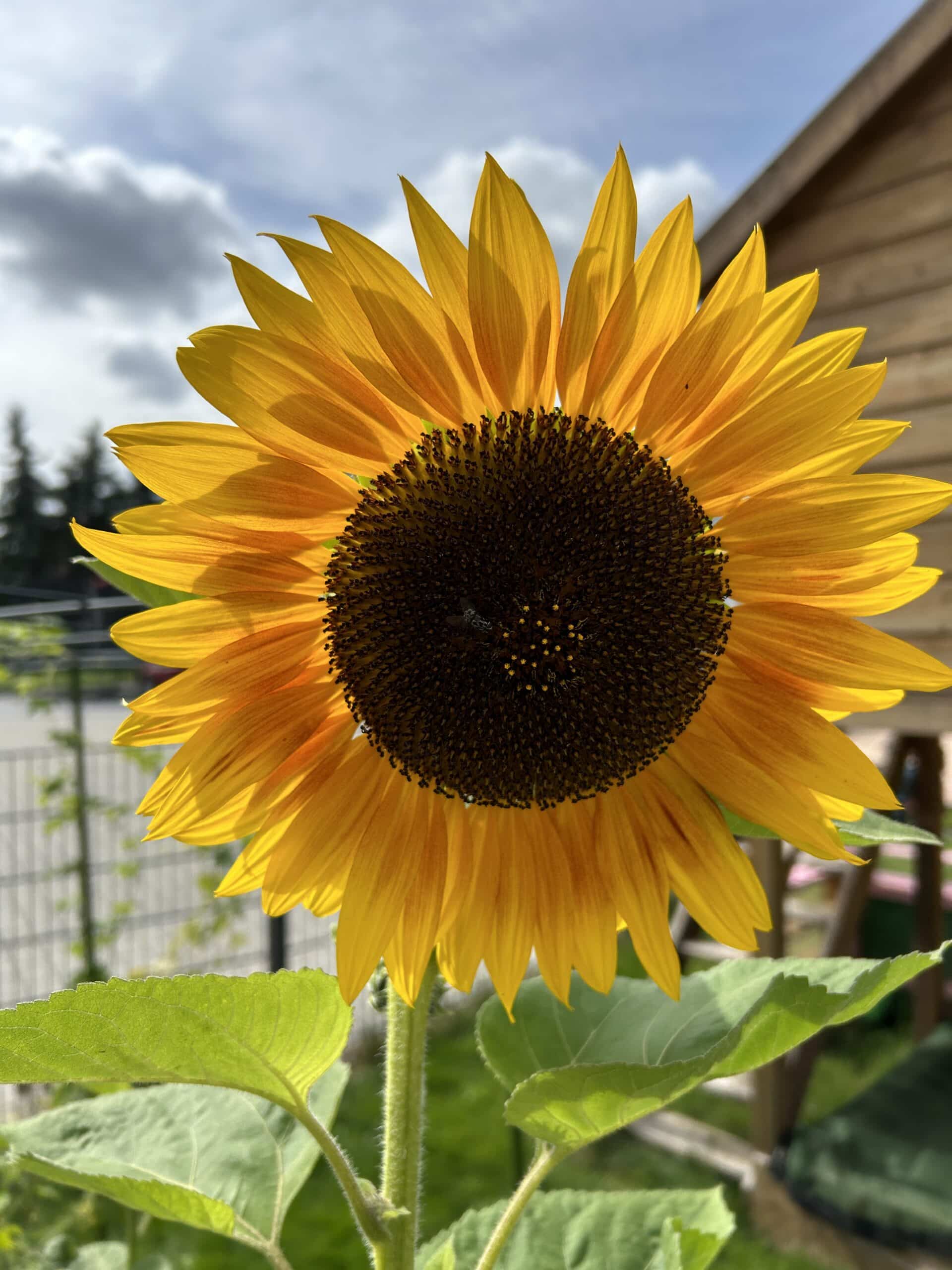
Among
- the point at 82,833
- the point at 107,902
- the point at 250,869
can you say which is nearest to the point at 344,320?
the point at 250,869

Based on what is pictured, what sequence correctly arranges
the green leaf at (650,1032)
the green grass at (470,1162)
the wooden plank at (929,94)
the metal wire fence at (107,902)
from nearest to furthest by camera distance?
the green leaf at (650,1032) → the wooden plank at (929,94) → the green grass at (470,1162) → the metal wire fence at (107,902)

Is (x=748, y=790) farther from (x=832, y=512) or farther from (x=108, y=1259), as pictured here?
(x=108, y=1259)

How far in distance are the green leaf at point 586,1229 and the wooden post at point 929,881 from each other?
13.4 ft

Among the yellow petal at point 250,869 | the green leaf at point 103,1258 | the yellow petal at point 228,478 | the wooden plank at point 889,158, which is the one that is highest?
the wooden plank at point 889,158

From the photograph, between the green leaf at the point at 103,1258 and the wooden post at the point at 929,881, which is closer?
the green leaf at the point at 103,1258

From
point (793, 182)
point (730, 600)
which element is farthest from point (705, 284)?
point (730, 600)

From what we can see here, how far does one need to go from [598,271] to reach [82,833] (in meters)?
3.85

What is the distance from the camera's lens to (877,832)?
672 mm

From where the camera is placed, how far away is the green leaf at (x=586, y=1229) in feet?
2.68

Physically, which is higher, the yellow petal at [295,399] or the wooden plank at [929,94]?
the wooden plank at [929,94]

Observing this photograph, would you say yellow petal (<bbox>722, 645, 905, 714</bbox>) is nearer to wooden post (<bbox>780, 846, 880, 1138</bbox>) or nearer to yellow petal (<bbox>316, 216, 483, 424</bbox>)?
yellow petal (<bbox>316, 216, 483, 424</bbox>)

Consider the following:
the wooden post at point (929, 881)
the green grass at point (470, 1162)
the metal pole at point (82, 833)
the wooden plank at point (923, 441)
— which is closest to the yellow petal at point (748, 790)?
the green grass at point (470, 1162)

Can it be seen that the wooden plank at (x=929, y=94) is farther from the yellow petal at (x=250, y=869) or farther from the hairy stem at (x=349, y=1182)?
the hairy stem at (x=349, y=1182)

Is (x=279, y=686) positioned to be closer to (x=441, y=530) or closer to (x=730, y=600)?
(x=441, y=530)
